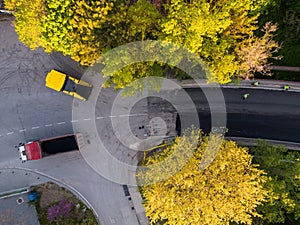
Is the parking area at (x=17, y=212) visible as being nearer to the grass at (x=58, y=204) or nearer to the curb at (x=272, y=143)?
the grass at (x=58, y=204)

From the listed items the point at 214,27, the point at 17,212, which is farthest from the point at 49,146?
the point at 214,27

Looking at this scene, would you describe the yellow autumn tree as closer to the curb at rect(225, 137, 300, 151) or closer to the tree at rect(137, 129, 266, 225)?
the tree at rect(137, 129, 266, 225)

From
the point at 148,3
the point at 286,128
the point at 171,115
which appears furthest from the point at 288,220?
the point at 148,3

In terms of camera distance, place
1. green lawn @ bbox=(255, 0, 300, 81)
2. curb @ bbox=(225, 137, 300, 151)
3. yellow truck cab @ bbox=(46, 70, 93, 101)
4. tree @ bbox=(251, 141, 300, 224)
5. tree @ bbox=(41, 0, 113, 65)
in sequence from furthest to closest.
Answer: curb @ bbox=(225, 137, 300, 151) → yellow truck cab @ bbox=(46, 70, 93, 101) → green lawn @ bbox=(255, 0, 300, 81) → tree @ bbox=(251, 141, 300, 224) → tree @ bbox=(41, 0, 113, 65)

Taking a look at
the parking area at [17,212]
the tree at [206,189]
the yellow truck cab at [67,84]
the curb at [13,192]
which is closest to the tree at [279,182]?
the tree at [206,189]

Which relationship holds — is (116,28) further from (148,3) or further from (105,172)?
(105,172)

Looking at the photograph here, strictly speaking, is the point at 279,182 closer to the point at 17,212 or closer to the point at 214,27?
the point at 214,27

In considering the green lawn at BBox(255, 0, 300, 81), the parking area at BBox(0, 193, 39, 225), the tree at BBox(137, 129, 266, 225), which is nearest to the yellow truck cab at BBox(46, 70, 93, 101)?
the parking area at BBox(0, 193, 39, 225)
